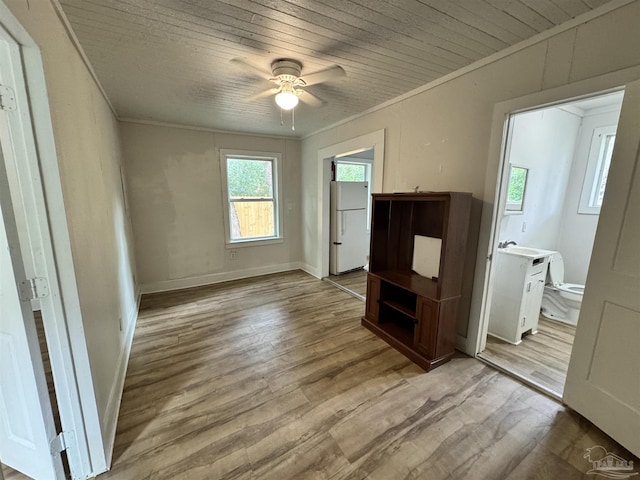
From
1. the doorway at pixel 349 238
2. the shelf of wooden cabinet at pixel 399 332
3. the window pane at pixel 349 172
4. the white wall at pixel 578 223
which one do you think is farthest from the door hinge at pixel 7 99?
the white wall at pixel 578 223

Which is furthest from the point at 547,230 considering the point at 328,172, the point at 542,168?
the point at 328,172

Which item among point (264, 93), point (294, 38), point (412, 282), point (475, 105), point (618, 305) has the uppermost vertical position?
point (294, 38)

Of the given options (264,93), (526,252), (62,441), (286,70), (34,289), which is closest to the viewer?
(34,289)

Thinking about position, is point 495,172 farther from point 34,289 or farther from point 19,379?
point 19,379

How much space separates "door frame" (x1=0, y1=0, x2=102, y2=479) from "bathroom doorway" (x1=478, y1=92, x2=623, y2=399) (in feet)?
9.08

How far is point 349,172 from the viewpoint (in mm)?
5535

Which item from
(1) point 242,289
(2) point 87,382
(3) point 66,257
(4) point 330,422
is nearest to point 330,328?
(4) point 330,422

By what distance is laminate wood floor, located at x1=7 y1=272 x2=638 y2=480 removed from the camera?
54.1 inches

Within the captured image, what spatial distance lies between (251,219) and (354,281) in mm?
2065

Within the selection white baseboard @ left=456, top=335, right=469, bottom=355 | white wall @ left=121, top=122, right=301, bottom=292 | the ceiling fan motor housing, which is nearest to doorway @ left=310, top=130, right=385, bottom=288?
white wall @ left=121, top=122, right=301, bottom=292

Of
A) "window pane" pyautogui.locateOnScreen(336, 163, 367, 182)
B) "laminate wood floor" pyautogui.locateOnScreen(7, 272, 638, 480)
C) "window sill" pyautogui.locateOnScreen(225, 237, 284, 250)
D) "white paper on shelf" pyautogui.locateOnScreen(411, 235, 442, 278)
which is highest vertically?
"window pane" pyautogui.locateOnScreen(336, 163, 367, 182)

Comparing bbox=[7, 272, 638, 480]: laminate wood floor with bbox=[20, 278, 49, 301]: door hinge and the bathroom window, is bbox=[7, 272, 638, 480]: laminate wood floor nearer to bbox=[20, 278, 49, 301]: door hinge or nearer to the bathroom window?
bbox=[20, 278, 49, 301]: door hinge

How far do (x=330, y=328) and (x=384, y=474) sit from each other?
149 cm

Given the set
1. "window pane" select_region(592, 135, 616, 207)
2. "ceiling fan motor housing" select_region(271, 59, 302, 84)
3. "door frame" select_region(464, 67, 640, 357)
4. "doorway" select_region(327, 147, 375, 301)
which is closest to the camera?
"door frame" select_region(464, 67, 640, 357)
